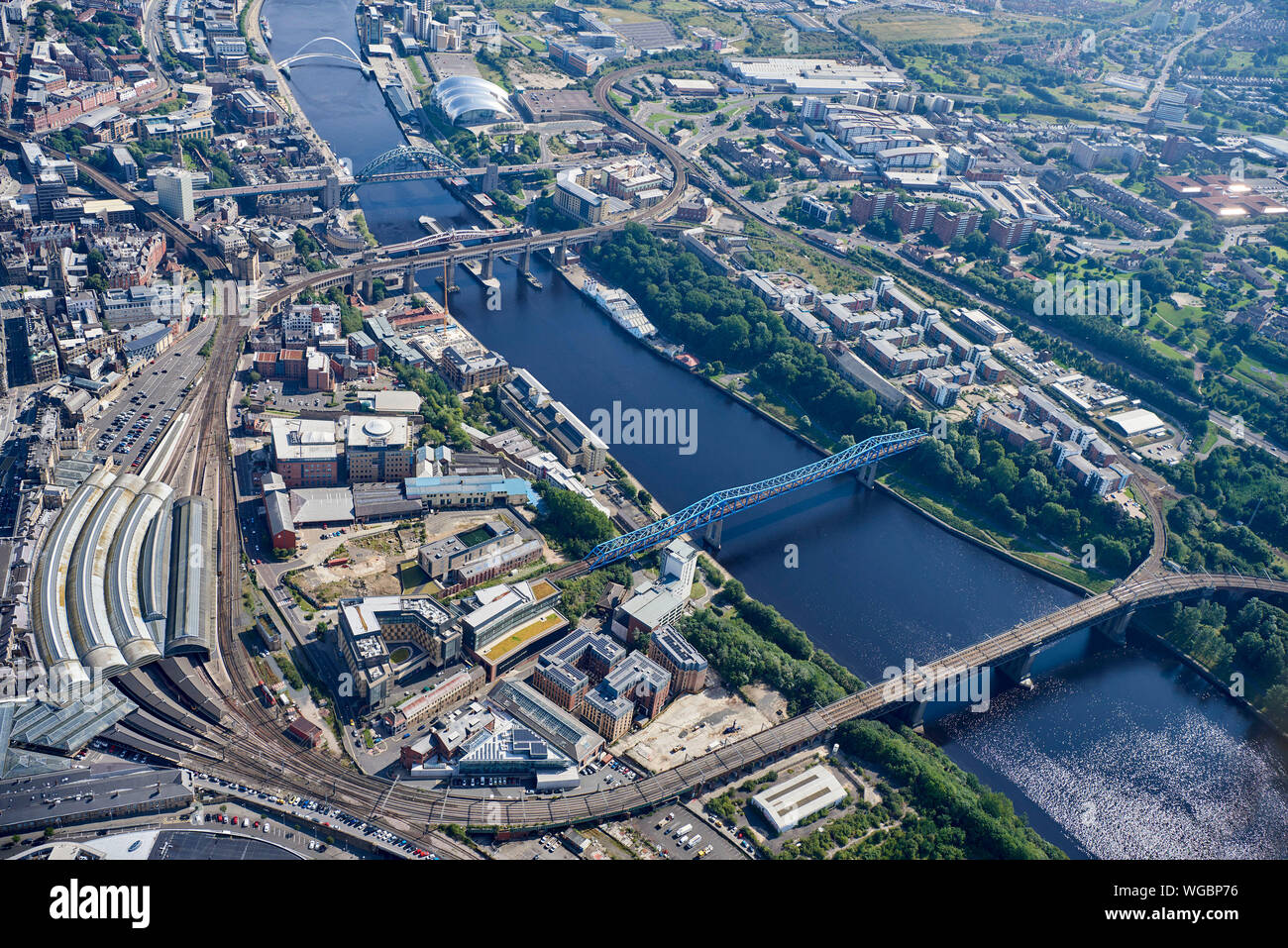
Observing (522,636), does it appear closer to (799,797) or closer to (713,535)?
(799,797)

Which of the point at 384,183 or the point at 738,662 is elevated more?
the point at 384,183

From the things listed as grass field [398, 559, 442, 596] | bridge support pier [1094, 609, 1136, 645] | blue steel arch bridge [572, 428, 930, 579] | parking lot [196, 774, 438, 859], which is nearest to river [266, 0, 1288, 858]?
bridge support pier [1094, 609, 1136, 645]

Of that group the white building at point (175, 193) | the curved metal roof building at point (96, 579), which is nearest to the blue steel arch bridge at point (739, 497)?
the curved metal roof building at point (96, 579)

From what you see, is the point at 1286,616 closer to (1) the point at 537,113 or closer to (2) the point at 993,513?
(2) the point at 993,513

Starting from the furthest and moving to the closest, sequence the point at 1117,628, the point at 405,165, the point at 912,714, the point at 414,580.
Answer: the point at 405,165 → the point at 1117,628 → the point at 414,580 → the point at 912,714

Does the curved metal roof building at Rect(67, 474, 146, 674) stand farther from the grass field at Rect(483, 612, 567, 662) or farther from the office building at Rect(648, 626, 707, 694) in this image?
the office building at Rect(648, 626, 707, 694)

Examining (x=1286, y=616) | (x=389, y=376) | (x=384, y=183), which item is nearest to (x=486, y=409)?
(x=389, y=376)

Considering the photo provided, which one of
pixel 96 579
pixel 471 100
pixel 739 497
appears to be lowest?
pixel 739 497

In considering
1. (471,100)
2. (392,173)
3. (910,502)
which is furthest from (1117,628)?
(471,100)
